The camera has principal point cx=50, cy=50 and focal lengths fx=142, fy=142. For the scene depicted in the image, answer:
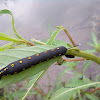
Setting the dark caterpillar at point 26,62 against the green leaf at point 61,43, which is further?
the green leaf at point 61,43

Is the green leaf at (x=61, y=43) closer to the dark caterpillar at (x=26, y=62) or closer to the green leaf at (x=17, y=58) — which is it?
the dark caterpillar at (x=26, y=62)

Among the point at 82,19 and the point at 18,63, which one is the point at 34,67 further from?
the point at 82,19

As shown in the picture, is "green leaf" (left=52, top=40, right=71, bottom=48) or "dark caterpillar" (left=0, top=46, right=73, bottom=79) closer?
"dark caterpillar" (left=0, top=46, right=73, bottom=79)

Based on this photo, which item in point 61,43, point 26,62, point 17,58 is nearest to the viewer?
point 17,58

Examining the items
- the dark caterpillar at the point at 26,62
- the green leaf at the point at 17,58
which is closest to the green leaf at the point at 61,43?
the dark caterpillar at the point at 26,62

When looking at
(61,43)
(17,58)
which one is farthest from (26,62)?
(61,43)

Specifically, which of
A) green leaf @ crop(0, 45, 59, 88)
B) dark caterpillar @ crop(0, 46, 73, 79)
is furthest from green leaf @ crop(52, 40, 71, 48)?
green leaf @ crop(0, 45, 59, 88)

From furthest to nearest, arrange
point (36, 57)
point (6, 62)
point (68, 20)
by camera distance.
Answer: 1. point (68, 20)
2. point (36, 57)
3. point (6, 62)

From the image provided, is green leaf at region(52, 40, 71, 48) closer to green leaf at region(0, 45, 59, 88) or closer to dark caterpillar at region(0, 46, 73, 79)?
dark caterpillar at region(0, 46, 73, 79)

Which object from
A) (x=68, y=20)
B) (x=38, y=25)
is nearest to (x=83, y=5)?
(x=68, y=20)

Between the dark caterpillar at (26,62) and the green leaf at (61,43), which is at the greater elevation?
the green leaf at (61,43)

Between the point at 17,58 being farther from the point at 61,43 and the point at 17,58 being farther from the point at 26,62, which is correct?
the point at 61,43
